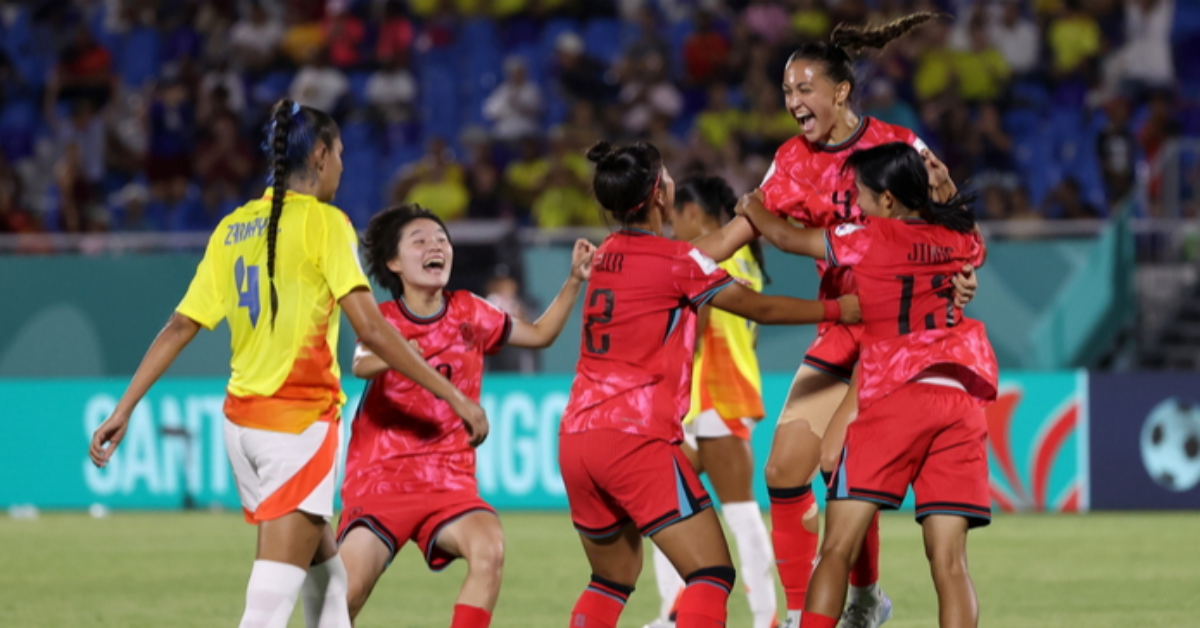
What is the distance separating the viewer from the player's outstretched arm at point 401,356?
491 centimetres

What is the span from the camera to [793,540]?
6367 millimetres

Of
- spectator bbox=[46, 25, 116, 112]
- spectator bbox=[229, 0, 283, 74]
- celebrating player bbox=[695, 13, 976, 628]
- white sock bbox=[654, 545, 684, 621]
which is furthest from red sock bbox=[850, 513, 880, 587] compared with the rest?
spectator bbox=[46, 25, 116, 112]

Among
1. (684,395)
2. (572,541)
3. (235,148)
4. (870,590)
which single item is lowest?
(572,541)

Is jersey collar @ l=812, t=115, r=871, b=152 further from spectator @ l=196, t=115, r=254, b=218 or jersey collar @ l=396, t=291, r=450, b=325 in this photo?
spectator @ l=196, t=115, r=254, b=218

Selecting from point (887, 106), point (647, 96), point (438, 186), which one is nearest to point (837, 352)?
point (438, 186)

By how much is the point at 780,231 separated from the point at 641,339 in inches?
33.8

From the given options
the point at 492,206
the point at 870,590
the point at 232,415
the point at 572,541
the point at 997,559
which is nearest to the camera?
the point at 232,415

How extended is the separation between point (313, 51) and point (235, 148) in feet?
5.45

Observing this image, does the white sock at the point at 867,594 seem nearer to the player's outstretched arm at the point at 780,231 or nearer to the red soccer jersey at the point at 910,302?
the red soccer jersey at the point at 910,302

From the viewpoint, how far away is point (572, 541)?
11234 millimetres

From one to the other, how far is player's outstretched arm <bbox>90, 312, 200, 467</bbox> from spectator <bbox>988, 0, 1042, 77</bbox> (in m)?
13.1

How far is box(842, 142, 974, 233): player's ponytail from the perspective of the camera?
5539 mm

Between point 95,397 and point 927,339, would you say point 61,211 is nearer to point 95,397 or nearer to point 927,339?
point 95,397

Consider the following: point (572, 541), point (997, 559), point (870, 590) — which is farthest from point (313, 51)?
point (870, 590)
